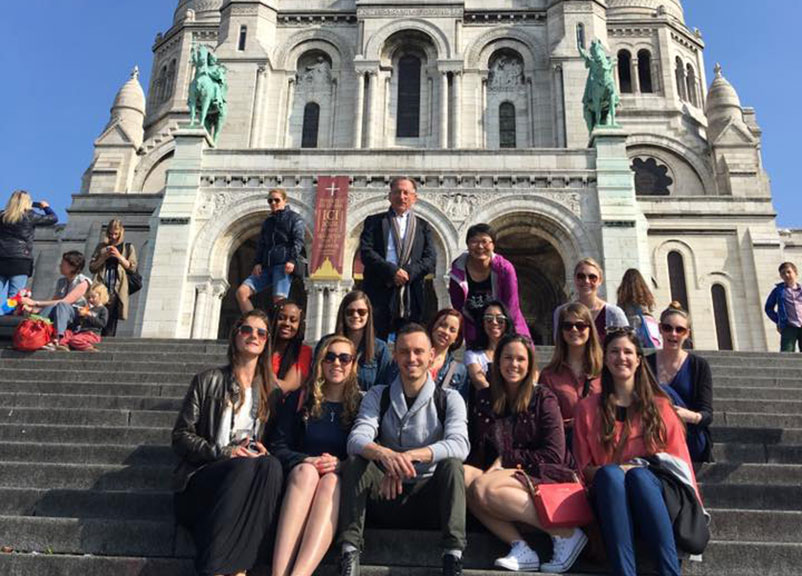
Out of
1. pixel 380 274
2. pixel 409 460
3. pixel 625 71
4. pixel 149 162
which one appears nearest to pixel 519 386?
pixel 409 460

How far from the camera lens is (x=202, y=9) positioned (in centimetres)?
3769

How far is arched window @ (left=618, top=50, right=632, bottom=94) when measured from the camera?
109ft

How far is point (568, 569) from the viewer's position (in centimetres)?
450

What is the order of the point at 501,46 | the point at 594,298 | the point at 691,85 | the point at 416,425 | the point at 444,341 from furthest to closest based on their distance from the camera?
the point at 691,85 → the point at 501,46 → the point at 594,298 → the point at 444,341 → the point at 416,425

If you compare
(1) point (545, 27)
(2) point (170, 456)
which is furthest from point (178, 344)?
(1) point (545, 27)

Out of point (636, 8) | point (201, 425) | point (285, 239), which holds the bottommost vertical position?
point (201, 425)

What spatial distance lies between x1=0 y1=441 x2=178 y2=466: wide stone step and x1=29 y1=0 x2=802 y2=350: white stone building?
435 inches

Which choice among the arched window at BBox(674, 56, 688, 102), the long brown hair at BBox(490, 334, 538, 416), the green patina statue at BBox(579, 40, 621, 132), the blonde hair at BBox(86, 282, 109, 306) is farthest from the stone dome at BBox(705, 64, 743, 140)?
the long brown hair at BBox(490, 334, 538, 416)

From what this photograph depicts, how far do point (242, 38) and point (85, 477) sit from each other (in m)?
23.5

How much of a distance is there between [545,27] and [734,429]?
23051 millimetres

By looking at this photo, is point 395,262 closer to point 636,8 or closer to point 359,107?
point 359,107

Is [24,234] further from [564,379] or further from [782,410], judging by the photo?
[782,410]

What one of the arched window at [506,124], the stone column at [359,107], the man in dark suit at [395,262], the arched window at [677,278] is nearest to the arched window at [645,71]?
the arched window at [506,124]

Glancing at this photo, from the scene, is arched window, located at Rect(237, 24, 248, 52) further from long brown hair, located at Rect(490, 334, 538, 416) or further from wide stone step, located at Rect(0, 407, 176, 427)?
long brown hair, located at Rect(490, 334, 538, 416)
